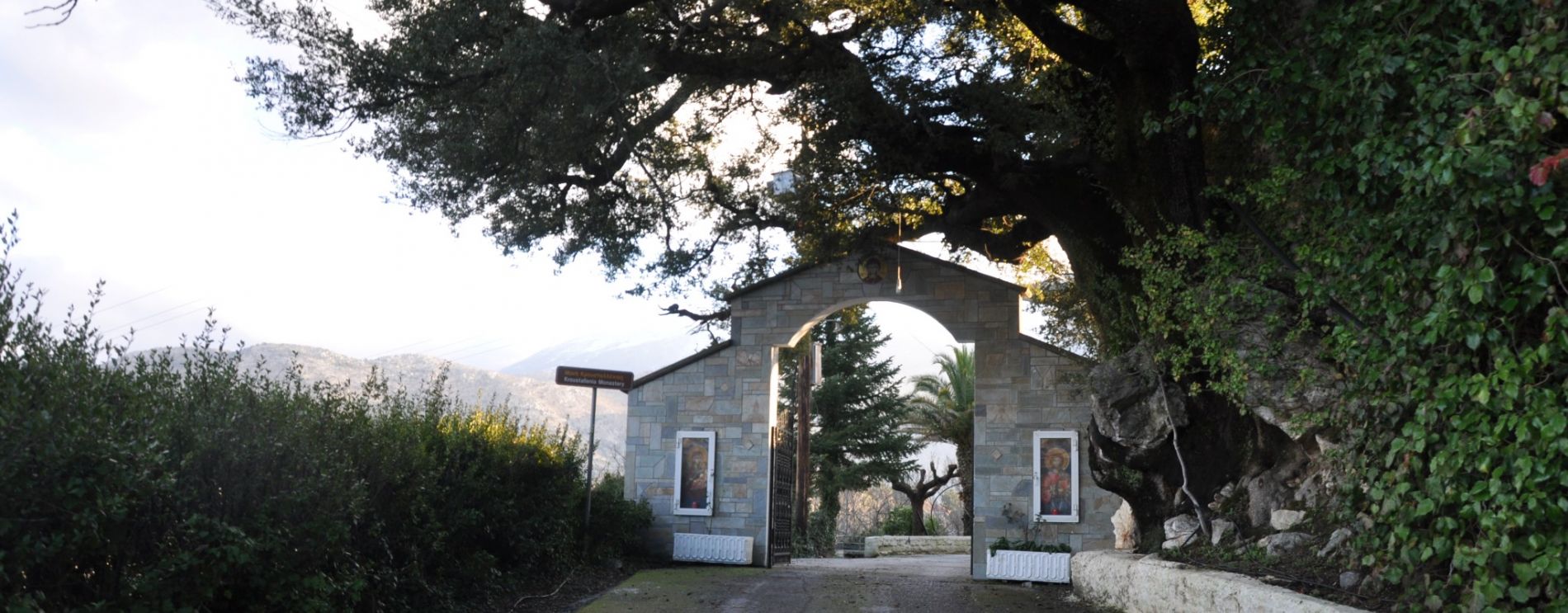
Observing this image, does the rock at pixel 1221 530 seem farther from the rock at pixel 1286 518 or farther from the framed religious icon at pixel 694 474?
the framed religious icon at pixel 694 474

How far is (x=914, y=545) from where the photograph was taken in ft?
73.1

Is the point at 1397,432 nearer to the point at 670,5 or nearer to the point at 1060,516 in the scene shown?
the point at 670,5

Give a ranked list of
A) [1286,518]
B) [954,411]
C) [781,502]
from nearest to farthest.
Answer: [1286,518]
[781,502]
[954,411]

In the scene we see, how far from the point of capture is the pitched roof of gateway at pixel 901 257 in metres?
14.0

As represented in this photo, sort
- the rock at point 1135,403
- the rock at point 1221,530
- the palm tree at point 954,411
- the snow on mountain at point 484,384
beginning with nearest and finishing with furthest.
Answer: the rock at point 1221,530, the rock at point 1135,403, the palm tree at point 954,411, the snow on mountain at point 484,384

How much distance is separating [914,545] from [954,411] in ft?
13.0

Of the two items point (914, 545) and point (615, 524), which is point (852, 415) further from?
point (615, 524)

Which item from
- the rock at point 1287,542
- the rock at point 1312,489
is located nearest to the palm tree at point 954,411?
the rock at point 1312,489

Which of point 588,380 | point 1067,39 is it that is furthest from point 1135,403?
point 588,380

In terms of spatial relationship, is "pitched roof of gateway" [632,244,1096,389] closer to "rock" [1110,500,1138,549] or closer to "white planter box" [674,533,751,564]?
"white planter box" [674,533,751,564]

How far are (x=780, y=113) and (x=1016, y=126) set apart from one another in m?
2.49

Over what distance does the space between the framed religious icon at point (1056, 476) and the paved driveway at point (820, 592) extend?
1.04 meters

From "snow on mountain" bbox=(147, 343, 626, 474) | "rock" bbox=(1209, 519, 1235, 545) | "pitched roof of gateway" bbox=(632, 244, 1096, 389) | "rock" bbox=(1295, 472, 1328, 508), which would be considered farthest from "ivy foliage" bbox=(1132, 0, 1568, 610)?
"snow on mountain" bbox=(147, 343, 626, 474)

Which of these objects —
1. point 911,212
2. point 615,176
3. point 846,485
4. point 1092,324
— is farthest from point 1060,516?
point 846,485
